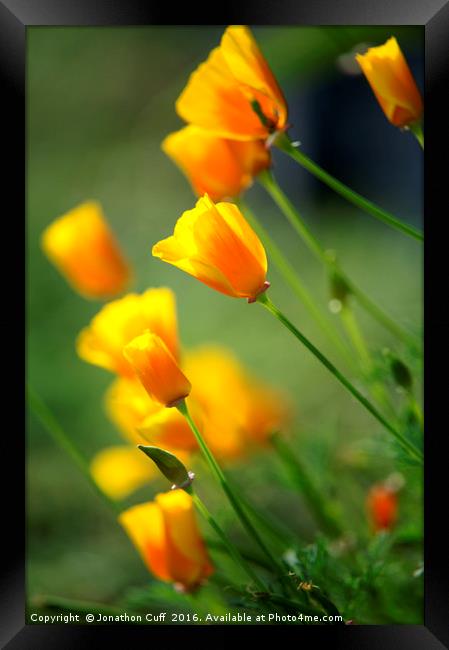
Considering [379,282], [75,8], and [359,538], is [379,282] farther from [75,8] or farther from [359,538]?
[75,8]

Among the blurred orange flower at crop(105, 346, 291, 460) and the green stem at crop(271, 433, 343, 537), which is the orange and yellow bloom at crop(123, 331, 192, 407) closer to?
the blurred orange flower at crop(105, 346, 291, 460)

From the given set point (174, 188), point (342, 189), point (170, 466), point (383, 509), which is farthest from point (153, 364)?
point (174, 188)

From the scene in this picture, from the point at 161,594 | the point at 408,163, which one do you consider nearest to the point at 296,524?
the point at 161,594

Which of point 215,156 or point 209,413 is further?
point 209,413

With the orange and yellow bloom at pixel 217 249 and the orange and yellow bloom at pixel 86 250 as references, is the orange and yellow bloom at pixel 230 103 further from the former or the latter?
the orange and yellow bloom at pixel 86 250

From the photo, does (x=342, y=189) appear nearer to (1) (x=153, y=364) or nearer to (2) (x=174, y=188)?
(1) (x=153, y=364)
